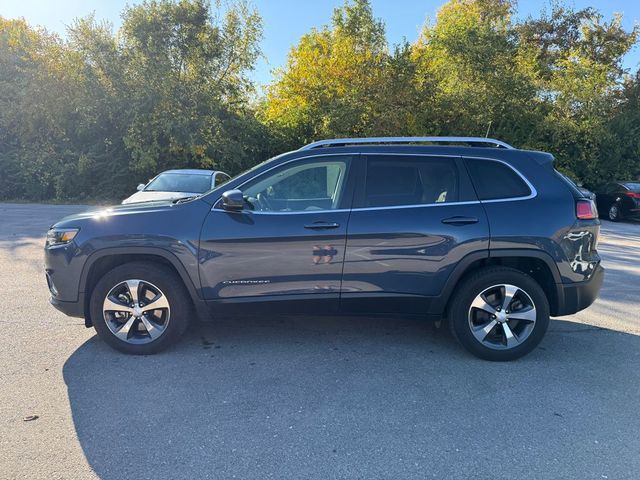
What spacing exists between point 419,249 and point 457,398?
1198 millimetres

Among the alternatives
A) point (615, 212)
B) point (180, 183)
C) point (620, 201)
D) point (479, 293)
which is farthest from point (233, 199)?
point (615, 212)

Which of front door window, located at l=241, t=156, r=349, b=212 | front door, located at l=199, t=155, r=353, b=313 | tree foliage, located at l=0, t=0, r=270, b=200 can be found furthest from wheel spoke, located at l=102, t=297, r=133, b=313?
tree foliage, located at l=0, t=0, r=270, b=200

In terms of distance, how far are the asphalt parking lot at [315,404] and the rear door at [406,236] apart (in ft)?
1.93

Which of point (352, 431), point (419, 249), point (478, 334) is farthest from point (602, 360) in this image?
point (352, 431)

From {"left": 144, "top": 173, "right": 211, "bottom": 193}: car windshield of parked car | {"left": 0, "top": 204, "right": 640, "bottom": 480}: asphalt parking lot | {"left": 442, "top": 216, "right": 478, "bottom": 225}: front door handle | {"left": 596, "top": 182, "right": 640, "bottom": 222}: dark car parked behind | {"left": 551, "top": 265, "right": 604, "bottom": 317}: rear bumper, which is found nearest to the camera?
{"left": 0, "top": 204, "right": 640, "bottom": 480}: asphalt parking lot

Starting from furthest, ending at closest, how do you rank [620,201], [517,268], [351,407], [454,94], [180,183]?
[454,94] → [620,201] → [180,183] → [517,268] → [351,407]

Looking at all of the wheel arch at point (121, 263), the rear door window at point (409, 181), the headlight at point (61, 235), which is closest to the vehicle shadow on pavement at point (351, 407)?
the wheel arch at point (121, 263)

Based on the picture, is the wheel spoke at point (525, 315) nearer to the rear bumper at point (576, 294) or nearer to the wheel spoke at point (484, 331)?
the wheel spoke at point (484, 331)

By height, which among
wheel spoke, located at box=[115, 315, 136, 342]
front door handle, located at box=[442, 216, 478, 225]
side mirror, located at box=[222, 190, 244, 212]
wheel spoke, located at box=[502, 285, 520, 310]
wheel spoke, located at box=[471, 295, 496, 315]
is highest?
side mirror, located at box=[222, 190, 244, 212]

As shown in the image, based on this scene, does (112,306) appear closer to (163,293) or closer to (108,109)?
(163,293)

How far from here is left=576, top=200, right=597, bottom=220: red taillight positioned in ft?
12.8

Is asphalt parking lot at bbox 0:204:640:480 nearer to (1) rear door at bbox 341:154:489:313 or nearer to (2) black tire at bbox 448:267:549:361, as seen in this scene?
(2) black tire at bbox 448:267:549:361

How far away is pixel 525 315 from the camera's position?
389cm

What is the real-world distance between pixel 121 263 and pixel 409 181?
2.62m
